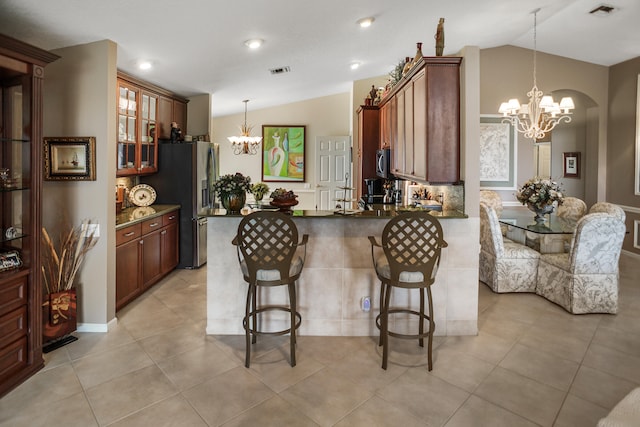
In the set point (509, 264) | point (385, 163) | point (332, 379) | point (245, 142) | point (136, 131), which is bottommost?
point (332, 379)

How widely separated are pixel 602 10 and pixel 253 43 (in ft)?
13.9

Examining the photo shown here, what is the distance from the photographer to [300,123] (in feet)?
27.6

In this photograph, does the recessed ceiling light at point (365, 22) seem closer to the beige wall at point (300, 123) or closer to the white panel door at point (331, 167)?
the white panel door at point (331, 167)

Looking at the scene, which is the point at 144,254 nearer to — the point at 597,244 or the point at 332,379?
the point at 332,379

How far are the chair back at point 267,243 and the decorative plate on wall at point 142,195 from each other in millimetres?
2941

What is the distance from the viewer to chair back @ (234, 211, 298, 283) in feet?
8.94

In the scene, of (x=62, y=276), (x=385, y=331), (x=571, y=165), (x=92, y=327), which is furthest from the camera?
(x=571, y=165)

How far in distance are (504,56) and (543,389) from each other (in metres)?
5.81

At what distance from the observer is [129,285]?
13.5 ft

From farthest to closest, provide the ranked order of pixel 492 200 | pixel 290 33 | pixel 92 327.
Result: pixel 492 200 → pixel 290 33 → pixel 92 327

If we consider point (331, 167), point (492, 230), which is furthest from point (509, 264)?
point (331, 167)

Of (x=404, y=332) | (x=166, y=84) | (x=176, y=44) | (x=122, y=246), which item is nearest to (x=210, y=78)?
(x=166, y=84)

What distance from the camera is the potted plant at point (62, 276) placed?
313 cm

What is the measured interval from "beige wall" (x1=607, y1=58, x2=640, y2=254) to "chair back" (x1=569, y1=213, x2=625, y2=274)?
311cm
